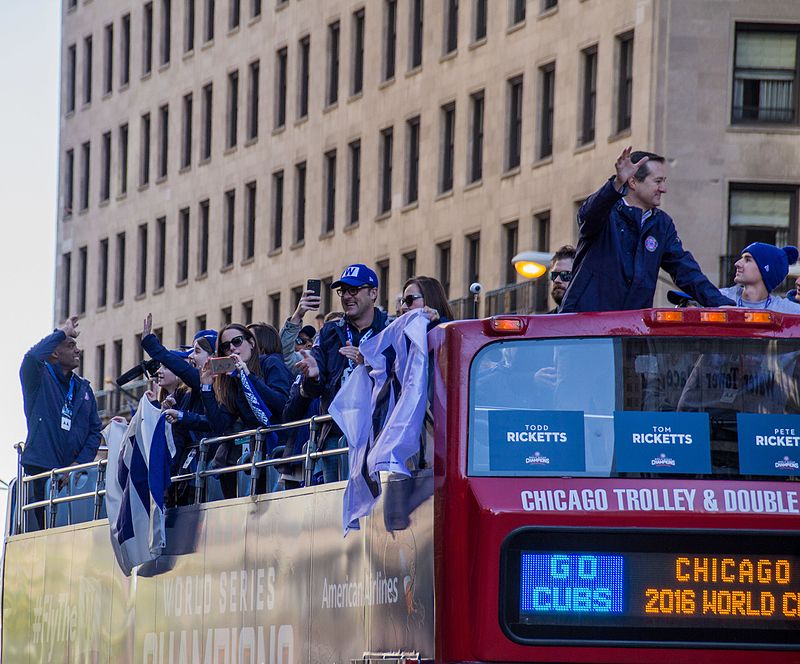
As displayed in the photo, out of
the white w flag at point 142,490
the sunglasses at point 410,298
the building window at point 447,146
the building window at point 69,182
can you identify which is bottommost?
the white w flag at point 142,490

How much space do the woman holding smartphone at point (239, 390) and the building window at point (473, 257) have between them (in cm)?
4151

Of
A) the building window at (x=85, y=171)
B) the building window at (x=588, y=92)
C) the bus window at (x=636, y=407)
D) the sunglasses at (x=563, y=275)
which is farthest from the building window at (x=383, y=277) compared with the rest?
the bus window at (x=636, y=407)

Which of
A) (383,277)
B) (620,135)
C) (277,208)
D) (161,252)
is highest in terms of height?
(277,208)

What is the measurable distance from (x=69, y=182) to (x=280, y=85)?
1730 cm

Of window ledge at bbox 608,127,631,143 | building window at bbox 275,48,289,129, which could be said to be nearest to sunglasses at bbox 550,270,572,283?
window ledge at bbox 608,127,631,143

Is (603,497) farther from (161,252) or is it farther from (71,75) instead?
(71,75)

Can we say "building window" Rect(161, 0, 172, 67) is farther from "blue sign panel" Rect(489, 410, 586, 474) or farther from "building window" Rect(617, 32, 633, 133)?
"blue sign panel" Rect(489, 410, 586, 474)

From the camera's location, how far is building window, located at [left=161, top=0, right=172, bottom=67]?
78.7m

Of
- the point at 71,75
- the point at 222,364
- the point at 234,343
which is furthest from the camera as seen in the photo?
the point at 71,75

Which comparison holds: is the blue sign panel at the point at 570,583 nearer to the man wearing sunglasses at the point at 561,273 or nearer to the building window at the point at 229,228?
the man wearing sunglasses at the point at 561,273

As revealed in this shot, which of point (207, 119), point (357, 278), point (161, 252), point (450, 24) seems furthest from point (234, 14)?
point (357, 278)

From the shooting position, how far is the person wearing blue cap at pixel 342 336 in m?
15.2

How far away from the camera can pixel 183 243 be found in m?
76.6

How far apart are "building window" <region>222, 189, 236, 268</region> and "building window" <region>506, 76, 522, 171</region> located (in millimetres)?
16974
